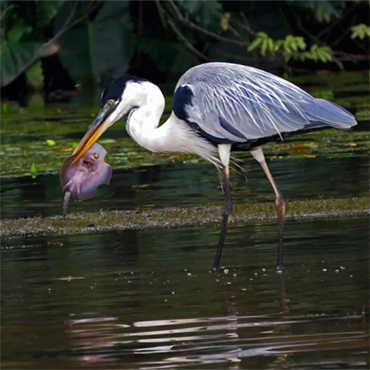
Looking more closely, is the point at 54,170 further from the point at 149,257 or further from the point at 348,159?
the point at 149,257

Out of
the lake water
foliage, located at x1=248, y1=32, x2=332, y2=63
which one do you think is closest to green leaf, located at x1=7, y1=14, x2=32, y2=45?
foliage, located at x1=248, y1=32, x2=332, y2=63

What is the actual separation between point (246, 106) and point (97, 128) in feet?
3.34

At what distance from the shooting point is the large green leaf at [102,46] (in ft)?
78.2

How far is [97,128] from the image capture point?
27.2 feet

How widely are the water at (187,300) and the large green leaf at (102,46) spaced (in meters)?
15.2

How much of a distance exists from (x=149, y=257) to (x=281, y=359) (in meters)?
3.00

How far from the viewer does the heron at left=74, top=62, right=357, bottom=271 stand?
7945mm

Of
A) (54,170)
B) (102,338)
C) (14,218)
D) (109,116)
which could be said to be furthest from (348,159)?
(102,338)

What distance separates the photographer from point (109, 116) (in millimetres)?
8156

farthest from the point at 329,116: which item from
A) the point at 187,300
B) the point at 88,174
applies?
the point at 88,174

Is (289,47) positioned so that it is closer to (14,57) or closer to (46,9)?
(46,9)

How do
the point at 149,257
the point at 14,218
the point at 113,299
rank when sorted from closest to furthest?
1. the point at 113,299
2. the point at 149,257
3. the point at 14,218

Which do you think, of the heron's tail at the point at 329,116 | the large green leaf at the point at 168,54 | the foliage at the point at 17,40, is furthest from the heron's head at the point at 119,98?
the large green leaf at the point at 168,54

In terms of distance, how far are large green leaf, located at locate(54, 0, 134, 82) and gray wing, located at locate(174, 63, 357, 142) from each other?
52.1 feet
